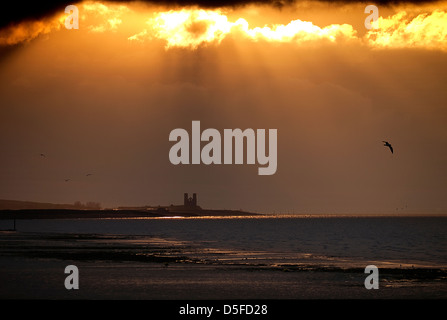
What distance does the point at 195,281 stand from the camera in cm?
4706

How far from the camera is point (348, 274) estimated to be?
5306 centimetres

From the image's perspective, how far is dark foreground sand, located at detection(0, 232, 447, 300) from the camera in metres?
40.7

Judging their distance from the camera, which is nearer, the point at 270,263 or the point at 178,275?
the point at 178,275

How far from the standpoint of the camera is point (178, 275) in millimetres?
50719

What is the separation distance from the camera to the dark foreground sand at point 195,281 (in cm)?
4069
